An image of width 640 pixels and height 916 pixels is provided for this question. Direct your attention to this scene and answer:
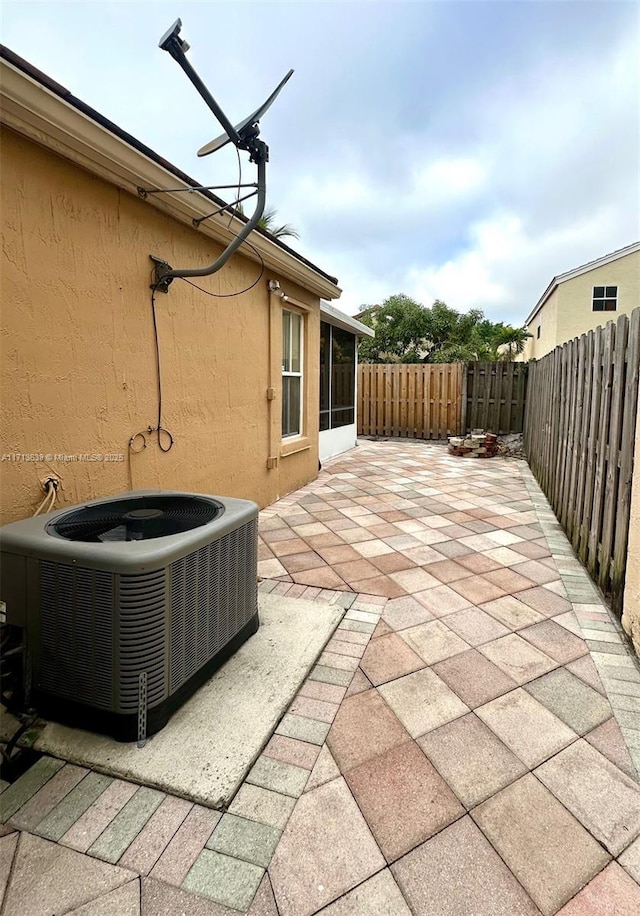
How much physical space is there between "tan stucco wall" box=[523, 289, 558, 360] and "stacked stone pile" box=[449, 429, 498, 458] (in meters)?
5.61

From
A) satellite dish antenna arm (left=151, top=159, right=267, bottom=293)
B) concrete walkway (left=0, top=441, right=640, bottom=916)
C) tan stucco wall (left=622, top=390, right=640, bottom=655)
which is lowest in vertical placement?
concrete walkway (left=0, top=441, right=640, bottom=916)

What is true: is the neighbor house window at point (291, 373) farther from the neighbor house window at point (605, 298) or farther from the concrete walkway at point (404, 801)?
the neighbor house window at point (605, 298)

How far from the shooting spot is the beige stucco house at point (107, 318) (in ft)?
7.07

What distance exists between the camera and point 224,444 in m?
4.24

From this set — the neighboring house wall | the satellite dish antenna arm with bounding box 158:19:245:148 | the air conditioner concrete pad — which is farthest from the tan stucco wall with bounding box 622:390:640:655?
the neighboring house wall

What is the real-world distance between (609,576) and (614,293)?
50.6ft

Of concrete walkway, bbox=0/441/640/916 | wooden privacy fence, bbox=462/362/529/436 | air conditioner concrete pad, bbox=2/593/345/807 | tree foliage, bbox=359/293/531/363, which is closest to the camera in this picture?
concrete walkway, bbox=0/441/640/916

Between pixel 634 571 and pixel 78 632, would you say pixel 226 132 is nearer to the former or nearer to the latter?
pixel 78 632

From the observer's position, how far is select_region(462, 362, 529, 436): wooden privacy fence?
35.3 ft

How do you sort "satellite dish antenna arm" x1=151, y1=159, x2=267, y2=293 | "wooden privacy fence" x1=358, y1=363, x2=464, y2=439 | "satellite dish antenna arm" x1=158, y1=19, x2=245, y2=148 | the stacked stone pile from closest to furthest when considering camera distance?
"satellite dish antenna arm" x1=158, y1=19, x2=245, y2=148, "satellite dish antenna arm" x1=151, y1=159, x2=267, y2=293, the stacked stone pile, "wooden privacy fence" x1=358, y1=363, x2=464, y2=439

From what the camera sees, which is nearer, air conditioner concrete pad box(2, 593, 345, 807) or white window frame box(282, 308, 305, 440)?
air conditioner concrete pad box(2, 593, 345, 807)

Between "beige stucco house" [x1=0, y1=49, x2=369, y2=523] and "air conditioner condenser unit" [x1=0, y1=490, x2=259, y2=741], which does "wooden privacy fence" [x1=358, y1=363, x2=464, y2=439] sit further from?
"air conditioner condenser unit" [x1=0, y1=490, x2=259, y2=741]

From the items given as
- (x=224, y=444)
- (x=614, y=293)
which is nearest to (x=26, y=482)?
(x=224, y=444)

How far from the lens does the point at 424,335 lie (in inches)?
787
